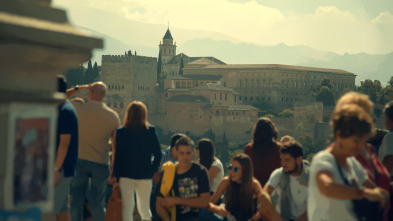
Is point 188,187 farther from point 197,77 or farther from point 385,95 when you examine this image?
point 197,77

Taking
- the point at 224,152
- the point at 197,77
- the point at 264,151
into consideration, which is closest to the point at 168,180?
the point at 264,151

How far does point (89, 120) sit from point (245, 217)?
56.9 inches

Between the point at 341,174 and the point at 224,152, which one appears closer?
the point at 341,174

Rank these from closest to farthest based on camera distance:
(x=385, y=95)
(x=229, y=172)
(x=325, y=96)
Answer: (x=229, y=172) → (x=385, y=95) → (x=325, y=96)

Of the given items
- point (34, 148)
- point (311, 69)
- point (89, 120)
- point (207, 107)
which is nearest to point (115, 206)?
point (89, 120)

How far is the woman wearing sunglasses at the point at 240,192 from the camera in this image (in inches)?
197

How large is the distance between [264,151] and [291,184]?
3.42 ft

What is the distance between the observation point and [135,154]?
5324mm

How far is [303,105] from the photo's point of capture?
6450cm

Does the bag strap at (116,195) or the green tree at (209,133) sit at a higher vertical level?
the bag strap at (116,195)

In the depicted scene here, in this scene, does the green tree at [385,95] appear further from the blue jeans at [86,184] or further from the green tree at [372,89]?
the blue jeans at [86,184]

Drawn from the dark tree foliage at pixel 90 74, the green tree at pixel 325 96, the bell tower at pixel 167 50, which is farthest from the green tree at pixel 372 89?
the bell tower at pixel 167 50

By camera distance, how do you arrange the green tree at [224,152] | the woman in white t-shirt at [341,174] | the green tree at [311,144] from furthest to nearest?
the green tree at [311,144], the green tree at [224,152], the woman in white t-shirt at [341,174]

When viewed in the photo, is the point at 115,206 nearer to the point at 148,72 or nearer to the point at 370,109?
Answer: the point at 370,109
